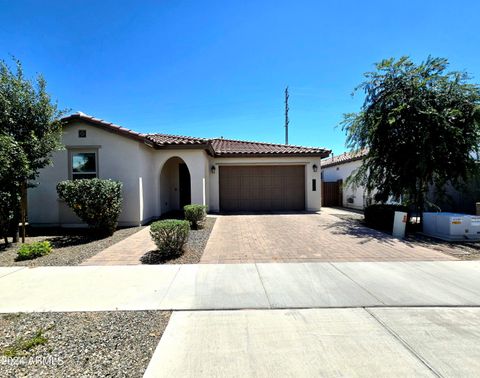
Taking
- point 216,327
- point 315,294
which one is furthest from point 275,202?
point 216,327

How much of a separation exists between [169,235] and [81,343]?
323 centimetres

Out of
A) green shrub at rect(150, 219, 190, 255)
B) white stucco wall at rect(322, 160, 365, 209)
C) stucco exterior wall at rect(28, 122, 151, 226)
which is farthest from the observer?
white stucco wall at rect(322, 160, 365, 209)

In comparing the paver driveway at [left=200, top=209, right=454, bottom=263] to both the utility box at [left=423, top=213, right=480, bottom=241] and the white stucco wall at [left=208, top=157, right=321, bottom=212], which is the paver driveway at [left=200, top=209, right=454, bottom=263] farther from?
the white stucco wall at [left=208, top=157, right=321, bottom=212]

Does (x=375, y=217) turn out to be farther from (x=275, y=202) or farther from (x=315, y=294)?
(x=315, y=294)

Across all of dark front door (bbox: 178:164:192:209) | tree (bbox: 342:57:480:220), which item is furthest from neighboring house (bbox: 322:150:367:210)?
dark front door (bbox: 178:164:192:209)

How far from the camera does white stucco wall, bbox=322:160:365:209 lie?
54.6 ft

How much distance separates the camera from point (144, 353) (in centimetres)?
278

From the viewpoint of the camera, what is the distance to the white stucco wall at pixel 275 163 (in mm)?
14586

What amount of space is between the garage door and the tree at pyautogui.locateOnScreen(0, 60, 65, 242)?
8590 mm

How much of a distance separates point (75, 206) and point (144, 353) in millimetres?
6866

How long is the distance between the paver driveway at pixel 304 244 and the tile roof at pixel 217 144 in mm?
4257

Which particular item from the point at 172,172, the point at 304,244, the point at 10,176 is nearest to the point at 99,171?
the point at 10,176

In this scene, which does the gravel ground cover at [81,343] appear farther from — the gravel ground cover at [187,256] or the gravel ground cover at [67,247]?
the gravel ground cover at [67,247]

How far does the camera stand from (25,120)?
7488mm
